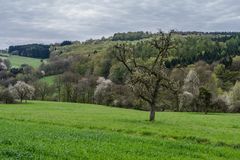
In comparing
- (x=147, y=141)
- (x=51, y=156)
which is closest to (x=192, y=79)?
(x=147, y=141)

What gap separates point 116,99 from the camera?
136 meters

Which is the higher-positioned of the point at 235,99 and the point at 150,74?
the point at 150,74

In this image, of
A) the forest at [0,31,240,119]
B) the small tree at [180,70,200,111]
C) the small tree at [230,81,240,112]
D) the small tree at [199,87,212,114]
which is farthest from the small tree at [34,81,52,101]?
the small tree at [199,87,212,114]

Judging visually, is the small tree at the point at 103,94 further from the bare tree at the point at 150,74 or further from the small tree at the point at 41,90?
the bare tree at the point at 150,74

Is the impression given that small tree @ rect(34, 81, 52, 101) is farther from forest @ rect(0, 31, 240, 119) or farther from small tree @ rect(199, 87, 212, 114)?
small tree @ rect(199, 87, 212, 114)

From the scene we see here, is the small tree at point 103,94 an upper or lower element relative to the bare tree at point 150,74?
lower

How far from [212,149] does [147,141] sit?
4131 mm

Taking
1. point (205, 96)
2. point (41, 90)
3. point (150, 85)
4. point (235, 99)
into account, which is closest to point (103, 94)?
point (41, 90)

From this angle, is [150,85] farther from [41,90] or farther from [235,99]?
[41,90]

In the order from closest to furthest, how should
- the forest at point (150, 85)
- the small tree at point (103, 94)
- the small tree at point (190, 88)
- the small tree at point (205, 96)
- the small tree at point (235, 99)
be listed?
the forest at point (150, 85) < the small tree at point (205, 96) < the small tree at point (235, 99) < the small tree at point (190, 88) < the small tree at point (103, 94)

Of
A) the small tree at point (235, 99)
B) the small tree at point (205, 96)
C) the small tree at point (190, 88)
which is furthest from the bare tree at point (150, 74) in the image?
the small tree at point (235, 99)

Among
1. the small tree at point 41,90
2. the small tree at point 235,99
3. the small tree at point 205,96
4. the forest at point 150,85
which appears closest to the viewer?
the forest at point 150,85

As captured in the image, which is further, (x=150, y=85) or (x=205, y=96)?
(x=205, y=96)

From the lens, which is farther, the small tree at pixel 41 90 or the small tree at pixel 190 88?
the small tree at pixel 41 90
